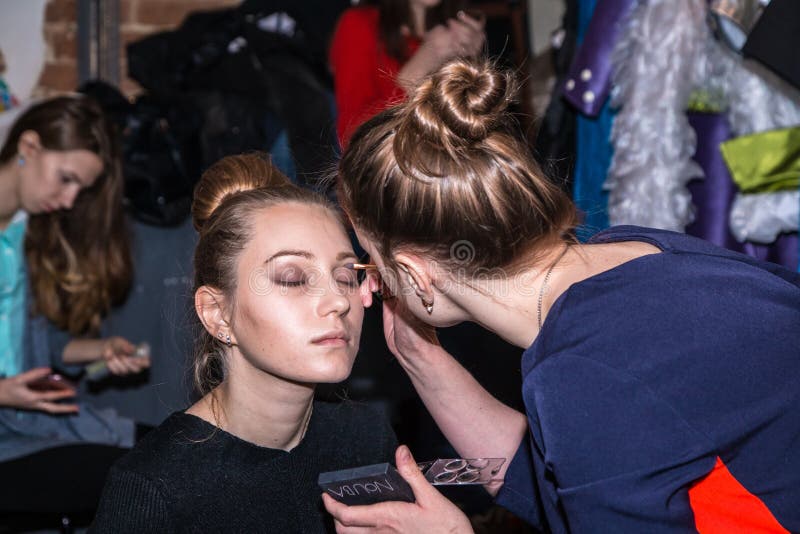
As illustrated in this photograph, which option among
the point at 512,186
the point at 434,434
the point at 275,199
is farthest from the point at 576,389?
the point at 434,434

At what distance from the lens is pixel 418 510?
1.12 metres

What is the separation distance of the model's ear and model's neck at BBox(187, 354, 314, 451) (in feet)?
3.94

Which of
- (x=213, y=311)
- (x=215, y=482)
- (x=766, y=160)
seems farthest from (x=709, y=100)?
(x=215, y=482)

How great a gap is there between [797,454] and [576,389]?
11.7 inches

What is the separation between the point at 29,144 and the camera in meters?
2.27

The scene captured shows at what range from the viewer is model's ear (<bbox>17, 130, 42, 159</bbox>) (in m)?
2.26

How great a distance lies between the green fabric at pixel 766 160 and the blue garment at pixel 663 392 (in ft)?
2.43

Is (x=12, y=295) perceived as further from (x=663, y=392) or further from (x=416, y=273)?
(x=663, y=392)

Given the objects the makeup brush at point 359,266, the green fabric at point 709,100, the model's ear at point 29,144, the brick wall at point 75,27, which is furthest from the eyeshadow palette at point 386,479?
the brick wall at point 75,27

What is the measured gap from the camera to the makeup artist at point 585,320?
923 millimetres

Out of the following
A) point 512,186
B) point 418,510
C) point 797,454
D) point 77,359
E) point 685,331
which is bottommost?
point 77,359

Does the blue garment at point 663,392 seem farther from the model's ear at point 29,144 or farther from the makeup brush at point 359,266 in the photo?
the model's ear at point 29,144

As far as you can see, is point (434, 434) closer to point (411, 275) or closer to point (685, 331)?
point (411, 275)

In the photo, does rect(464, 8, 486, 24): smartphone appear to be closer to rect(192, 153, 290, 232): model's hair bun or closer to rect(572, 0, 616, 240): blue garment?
rect(572, 0, 616, 240): blue garment
